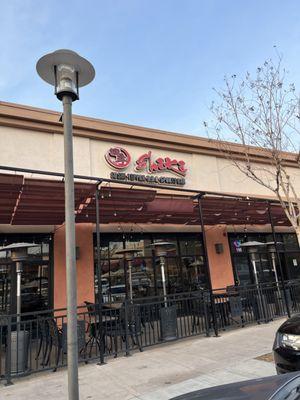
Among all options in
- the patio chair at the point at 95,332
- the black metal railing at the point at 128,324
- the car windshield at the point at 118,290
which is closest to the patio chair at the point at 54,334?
the black metal railing at the point at 128,324

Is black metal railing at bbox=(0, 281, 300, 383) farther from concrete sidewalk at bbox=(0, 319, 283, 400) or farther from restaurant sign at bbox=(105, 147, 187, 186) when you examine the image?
restaurant sign at bbox=(105, 147, 187, 186)

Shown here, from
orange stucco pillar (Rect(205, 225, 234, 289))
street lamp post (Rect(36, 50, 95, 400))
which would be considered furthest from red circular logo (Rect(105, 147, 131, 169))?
street lamp post (Rect(36, 50, 95, 400))

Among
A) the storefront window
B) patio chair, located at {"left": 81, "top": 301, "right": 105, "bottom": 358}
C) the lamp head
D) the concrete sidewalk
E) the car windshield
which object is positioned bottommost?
the concrete sidewalk

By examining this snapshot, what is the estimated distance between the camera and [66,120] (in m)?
3.92

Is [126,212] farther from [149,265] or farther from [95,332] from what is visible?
[95,332]

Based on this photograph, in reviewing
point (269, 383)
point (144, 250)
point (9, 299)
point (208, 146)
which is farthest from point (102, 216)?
point (269, 383)

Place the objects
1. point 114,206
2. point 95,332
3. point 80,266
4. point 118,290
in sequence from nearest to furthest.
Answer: point 95,332, point 114,206, point 80,266, point 118,290

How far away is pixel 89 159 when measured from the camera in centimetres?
1191

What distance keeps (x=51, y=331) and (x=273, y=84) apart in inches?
324

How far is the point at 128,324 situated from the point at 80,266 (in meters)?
3.41

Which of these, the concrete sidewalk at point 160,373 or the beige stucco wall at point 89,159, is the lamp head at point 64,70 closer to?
the concrete sidewalk at point 160,373

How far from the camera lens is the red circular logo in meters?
12.3

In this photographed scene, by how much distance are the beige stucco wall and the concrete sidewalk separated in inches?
236

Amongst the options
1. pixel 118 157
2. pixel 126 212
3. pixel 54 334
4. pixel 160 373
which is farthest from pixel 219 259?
pixel 160 373
